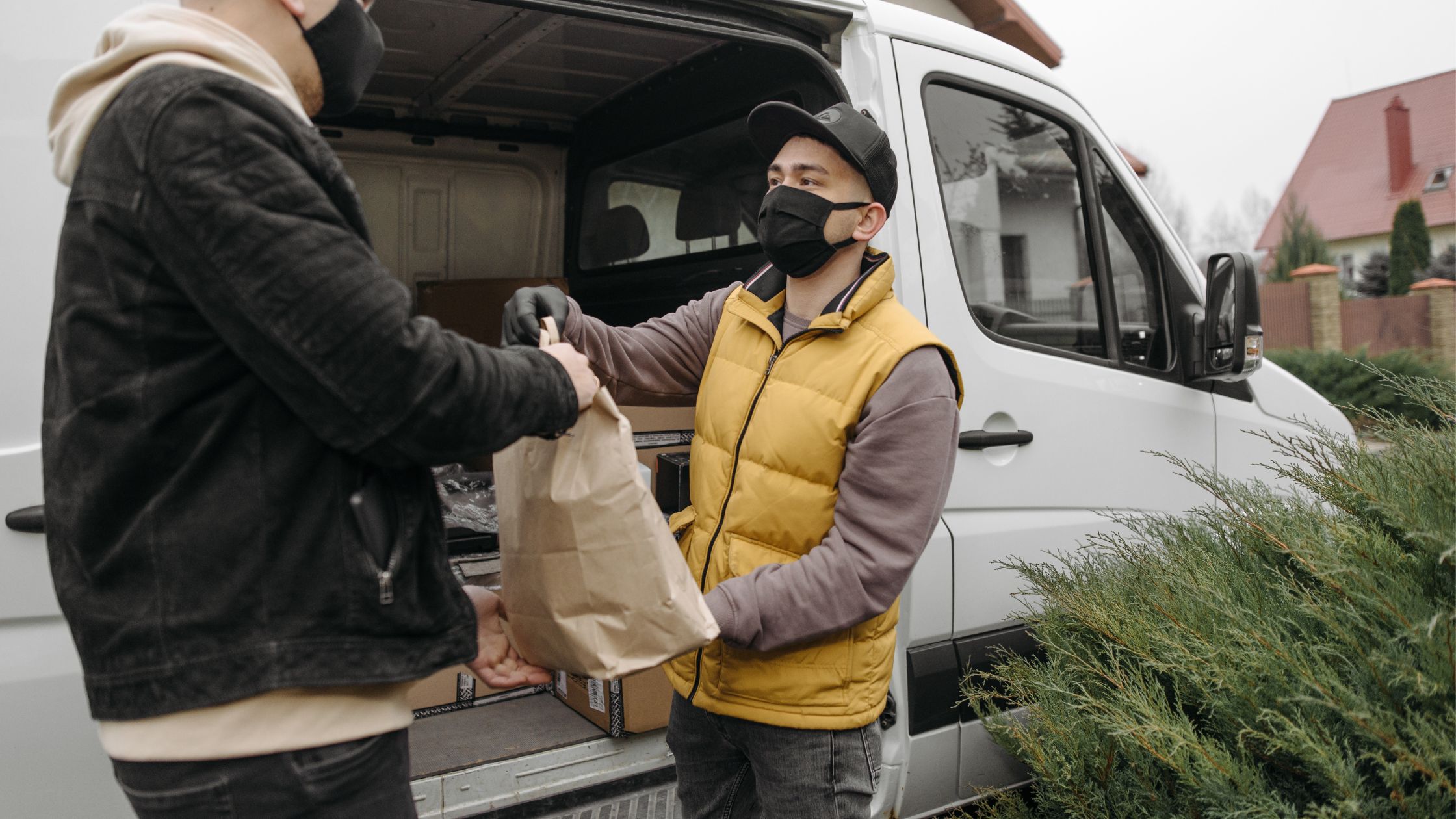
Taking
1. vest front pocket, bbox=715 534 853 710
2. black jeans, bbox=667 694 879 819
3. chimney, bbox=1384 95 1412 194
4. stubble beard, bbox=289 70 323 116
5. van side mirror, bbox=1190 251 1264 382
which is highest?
chimney, bbox=1384 95 1412 194

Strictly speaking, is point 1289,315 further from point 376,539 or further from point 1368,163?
point 1368,163

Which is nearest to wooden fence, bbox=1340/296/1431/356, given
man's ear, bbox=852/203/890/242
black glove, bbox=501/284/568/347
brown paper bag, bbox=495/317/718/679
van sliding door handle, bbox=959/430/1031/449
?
van sliding door handle, bbox=959/430/1031/449

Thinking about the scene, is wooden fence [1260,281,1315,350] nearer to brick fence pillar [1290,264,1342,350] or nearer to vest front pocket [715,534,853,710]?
brick fence pillar [1290,264,1342,350]

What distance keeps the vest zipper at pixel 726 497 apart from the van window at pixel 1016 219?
94 centimetres

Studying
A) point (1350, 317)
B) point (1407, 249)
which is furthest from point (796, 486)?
point (1407, 249)

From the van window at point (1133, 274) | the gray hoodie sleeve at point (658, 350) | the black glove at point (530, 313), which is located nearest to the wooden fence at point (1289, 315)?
the van window at point (1133, 274)

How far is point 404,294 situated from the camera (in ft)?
3.61

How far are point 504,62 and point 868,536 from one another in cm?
274

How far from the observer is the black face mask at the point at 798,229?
186 centimetres

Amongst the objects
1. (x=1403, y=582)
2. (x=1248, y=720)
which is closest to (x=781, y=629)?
(x=1248, y=720)

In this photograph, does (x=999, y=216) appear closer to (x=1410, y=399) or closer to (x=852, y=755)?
(x=1410, y=399)

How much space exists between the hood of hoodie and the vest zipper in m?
0.91

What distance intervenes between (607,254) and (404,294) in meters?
3.26

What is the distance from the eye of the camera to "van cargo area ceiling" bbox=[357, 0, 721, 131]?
327cm
